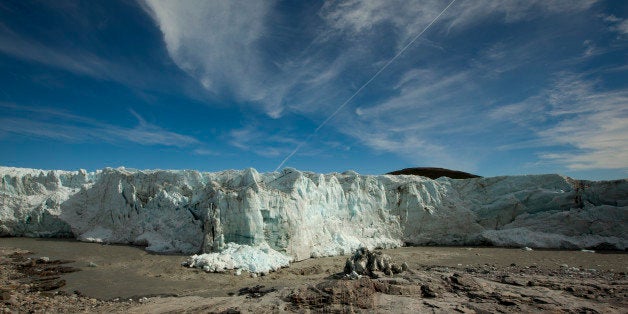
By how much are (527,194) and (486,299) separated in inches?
718

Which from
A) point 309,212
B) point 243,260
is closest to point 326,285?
point 243,260

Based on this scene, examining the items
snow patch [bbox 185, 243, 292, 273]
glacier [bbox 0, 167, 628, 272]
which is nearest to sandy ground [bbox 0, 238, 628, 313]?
snow patch [bbox 185, 243, 292, 273]

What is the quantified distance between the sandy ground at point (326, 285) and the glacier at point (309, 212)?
2244 millimetres

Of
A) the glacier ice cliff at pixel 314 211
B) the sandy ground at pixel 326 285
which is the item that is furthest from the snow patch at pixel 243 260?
the glacier ice cliff at pixel 314 211

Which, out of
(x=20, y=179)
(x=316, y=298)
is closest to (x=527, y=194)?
(x=316, y=298)

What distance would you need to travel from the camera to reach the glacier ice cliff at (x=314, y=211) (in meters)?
18.1

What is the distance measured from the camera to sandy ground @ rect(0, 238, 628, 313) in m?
8.10

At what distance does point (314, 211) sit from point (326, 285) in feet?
39.0

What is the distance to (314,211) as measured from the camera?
67.3ft

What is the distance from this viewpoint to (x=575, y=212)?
810 inches

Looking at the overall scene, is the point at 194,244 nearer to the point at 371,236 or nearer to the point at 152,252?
the point at 152,252

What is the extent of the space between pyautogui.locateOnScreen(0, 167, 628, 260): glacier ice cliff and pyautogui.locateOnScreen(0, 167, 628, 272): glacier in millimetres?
68

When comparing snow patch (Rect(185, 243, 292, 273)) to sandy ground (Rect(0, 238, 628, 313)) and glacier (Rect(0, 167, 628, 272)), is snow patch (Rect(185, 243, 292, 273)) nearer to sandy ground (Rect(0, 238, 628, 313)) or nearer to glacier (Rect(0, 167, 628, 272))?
glacier (Rect(0, 167, 628, 272))

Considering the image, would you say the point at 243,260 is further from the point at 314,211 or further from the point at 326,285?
the point at 326,285
